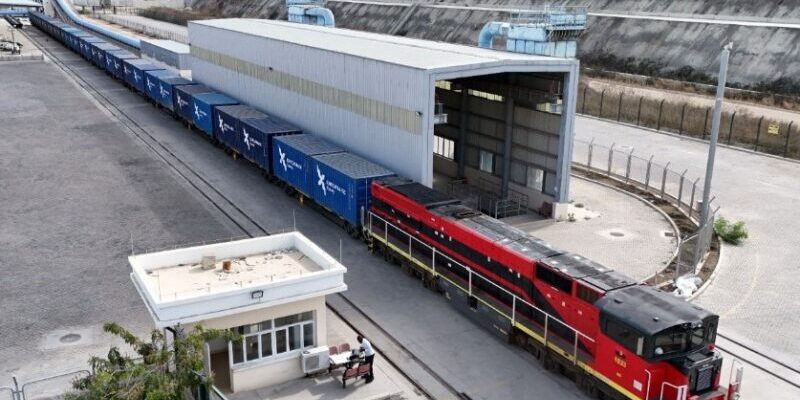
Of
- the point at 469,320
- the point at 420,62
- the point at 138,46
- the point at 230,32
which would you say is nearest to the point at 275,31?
the point at 230,32

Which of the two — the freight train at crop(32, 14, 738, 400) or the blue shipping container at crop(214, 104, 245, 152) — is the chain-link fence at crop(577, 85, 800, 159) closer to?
the freight train at crop(32, 14, 738, 400)

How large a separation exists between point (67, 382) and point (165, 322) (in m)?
4.68

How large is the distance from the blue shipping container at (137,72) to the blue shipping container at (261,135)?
91.8 ft

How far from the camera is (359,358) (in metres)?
20.3

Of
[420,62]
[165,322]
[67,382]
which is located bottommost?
[67,382]

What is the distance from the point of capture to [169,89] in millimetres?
58812

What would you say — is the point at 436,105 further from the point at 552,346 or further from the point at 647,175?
the point at 552,346

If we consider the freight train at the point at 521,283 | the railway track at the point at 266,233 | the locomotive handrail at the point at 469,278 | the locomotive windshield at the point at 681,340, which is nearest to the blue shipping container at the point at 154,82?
the railway track at the point at 266,233

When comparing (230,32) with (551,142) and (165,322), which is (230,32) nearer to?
(551,142)

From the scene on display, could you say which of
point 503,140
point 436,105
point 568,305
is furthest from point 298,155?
point 568,305

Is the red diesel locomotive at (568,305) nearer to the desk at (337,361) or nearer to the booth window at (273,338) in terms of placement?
the desk at (337,361)

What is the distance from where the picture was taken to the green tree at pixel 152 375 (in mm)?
15391

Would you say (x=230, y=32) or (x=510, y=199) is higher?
(x=230, y=32)

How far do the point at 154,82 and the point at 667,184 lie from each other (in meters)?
45.1
